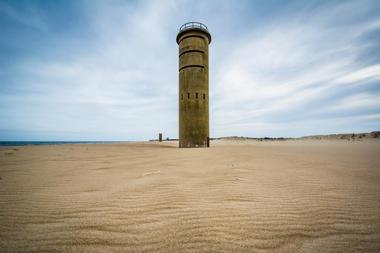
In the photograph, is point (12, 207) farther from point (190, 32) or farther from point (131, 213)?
point (190, 32)

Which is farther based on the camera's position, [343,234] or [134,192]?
[134,192]

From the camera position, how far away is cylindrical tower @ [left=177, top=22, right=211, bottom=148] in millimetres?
11445

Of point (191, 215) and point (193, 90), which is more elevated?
point (193, 90)

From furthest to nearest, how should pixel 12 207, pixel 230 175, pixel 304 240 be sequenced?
pixel 230 175
pixel 12 207
pixel 304 240

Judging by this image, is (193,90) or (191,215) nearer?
(191,215)

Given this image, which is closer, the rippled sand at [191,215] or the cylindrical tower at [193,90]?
the rippled sand at [191,215]

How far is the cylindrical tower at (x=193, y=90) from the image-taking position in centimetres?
1145

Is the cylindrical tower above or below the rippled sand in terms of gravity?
above

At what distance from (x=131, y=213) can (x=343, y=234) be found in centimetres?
193

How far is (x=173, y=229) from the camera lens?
1.57m

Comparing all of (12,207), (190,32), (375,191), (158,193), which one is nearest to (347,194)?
(375,191)

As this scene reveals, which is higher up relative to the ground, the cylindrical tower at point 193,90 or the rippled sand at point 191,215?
the cylindrical tower at point 193,90

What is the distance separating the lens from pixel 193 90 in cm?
1143

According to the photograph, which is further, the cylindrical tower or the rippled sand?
the cylindrical tower
